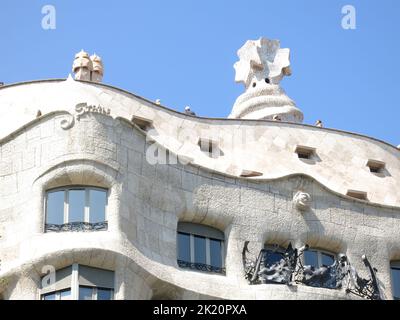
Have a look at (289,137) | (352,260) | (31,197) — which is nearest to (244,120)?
(289,137)

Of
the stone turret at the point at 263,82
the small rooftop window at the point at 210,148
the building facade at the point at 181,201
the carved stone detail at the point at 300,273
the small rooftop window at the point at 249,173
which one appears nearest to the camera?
the building facade at the point at 181,201

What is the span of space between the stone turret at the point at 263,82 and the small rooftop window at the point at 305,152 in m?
1.37

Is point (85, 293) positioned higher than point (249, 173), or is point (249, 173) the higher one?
point (249, 173)

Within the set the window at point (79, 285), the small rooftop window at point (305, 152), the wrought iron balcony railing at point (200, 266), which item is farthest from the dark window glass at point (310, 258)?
the window at point (79, 285)

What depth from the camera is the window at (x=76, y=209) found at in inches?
1453

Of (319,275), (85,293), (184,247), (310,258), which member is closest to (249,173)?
(310,258)

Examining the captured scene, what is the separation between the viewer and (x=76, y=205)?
122 ft

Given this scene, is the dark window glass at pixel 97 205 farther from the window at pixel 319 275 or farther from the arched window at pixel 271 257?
the window at pixel 319 275

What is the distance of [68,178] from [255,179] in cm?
525

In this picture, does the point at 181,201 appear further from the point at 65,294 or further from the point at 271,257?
the point at 65,294

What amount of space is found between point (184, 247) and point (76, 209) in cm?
314

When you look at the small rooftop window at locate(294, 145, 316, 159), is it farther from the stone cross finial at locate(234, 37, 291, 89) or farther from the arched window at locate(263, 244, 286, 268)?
the arched window at locate(263, 244, 286, 268)

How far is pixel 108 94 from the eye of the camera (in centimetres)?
4172

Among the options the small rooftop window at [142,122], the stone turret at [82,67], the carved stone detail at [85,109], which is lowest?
the carved stone detail at [85,109]
